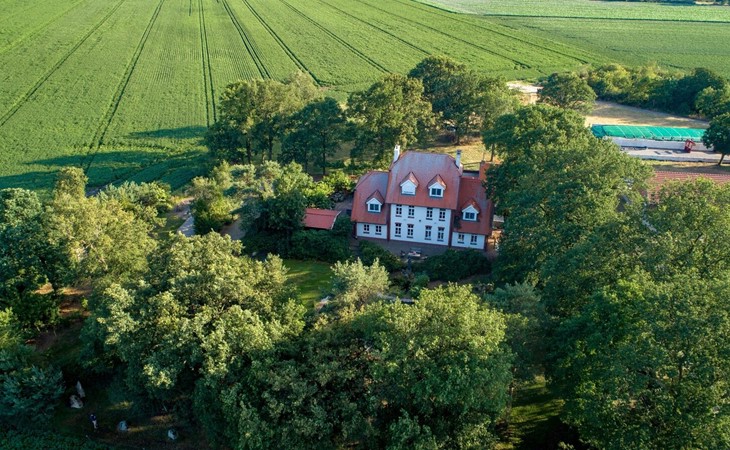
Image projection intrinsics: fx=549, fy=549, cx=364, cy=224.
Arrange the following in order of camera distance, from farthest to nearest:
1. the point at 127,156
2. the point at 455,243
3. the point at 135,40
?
the point at 135,40 < the point at 127,156 < the point at 455,243

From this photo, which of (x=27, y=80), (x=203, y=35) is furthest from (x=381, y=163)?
(x=203, y=35)

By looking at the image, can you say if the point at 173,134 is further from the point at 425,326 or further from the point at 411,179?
Result: the point at 425,326

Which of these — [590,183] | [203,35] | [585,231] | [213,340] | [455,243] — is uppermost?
[203,35]

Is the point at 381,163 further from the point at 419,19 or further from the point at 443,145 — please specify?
the point at 419,19

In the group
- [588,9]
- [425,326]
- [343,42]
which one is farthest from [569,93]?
[588,9]

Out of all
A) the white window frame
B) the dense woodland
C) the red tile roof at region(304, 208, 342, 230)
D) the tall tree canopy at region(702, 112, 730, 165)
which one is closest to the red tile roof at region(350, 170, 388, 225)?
the red tile roof at region(304, 208, 342, 230)

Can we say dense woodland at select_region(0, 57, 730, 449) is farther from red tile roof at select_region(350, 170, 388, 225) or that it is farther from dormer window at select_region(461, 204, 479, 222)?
red tile roof at select_region(350, 170, 388, 225)

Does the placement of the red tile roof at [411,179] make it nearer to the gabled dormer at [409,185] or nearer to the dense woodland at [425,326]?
the gabled dormer at [409,185]
